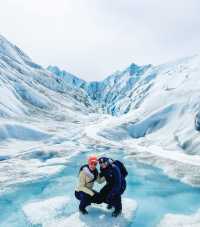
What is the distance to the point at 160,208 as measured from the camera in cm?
1759

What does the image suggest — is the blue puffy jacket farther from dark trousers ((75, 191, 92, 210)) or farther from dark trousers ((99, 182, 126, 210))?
dark trousers ((75, 191, 92, 210))

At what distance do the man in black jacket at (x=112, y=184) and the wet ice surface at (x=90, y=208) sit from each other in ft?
1.60

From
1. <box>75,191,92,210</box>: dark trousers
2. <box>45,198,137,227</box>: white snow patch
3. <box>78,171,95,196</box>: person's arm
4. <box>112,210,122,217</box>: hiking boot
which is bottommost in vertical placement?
<box>45,198,137,227</box>: white snow patch

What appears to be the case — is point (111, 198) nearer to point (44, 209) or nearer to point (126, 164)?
point (44, 209)

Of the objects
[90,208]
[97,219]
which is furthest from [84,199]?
[97,219]

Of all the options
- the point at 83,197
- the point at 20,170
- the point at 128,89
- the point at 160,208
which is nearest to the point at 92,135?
the point at 20,170

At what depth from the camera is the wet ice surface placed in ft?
47.0

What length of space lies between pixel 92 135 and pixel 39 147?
15.8 m

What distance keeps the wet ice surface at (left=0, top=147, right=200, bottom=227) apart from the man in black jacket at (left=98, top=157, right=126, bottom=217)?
0.49 meters

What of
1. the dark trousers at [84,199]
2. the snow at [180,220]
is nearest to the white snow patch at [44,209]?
the dark trousers at [84,199]

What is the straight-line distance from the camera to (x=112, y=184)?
1364 cm

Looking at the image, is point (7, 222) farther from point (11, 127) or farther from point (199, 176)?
point (11, 127)

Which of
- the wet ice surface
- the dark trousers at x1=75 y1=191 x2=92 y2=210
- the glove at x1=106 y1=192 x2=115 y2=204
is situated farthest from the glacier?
the glove at x1=106 y1=192 x2=115 y2=204

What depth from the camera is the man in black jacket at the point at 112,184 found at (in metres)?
13.4
